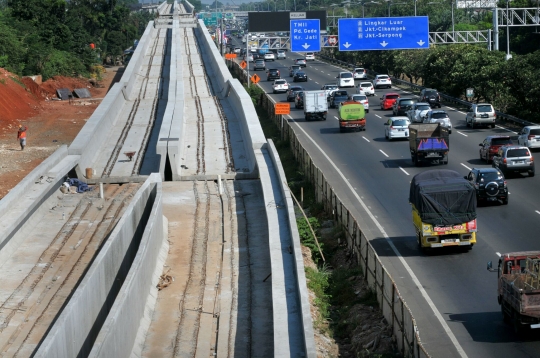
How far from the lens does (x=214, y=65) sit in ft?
255

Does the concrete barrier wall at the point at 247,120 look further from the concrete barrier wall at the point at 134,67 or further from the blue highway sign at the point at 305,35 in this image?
the blue highway sign at the point at 305,35

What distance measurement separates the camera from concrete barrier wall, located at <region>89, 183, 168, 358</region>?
16500mm

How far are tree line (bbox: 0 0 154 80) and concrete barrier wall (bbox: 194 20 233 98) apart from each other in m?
11.5

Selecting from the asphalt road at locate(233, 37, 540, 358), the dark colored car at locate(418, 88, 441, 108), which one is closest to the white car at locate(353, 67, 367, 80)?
the dark colored car at locate(418, 88, 441, 108)

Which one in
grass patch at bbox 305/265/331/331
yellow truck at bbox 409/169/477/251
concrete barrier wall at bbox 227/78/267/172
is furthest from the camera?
concrete barrier wall at bbox 227/78/267/172

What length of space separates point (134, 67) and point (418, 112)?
2320cm

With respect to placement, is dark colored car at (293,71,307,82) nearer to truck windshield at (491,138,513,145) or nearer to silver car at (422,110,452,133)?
silver car at (422,110,452,133)

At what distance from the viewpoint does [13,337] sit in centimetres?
1998

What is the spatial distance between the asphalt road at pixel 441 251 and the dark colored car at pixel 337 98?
1323 cm

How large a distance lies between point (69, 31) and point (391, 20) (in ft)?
123

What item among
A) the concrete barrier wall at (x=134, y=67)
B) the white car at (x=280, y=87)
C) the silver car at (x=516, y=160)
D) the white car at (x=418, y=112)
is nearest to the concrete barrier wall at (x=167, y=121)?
the concrete barrier wall at (x=134, y=67)

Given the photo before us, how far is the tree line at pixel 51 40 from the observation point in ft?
253

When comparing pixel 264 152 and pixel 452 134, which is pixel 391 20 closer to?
pixel 452 134

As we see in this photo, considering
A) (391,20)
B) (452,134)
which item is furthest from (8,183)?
(391,20)
